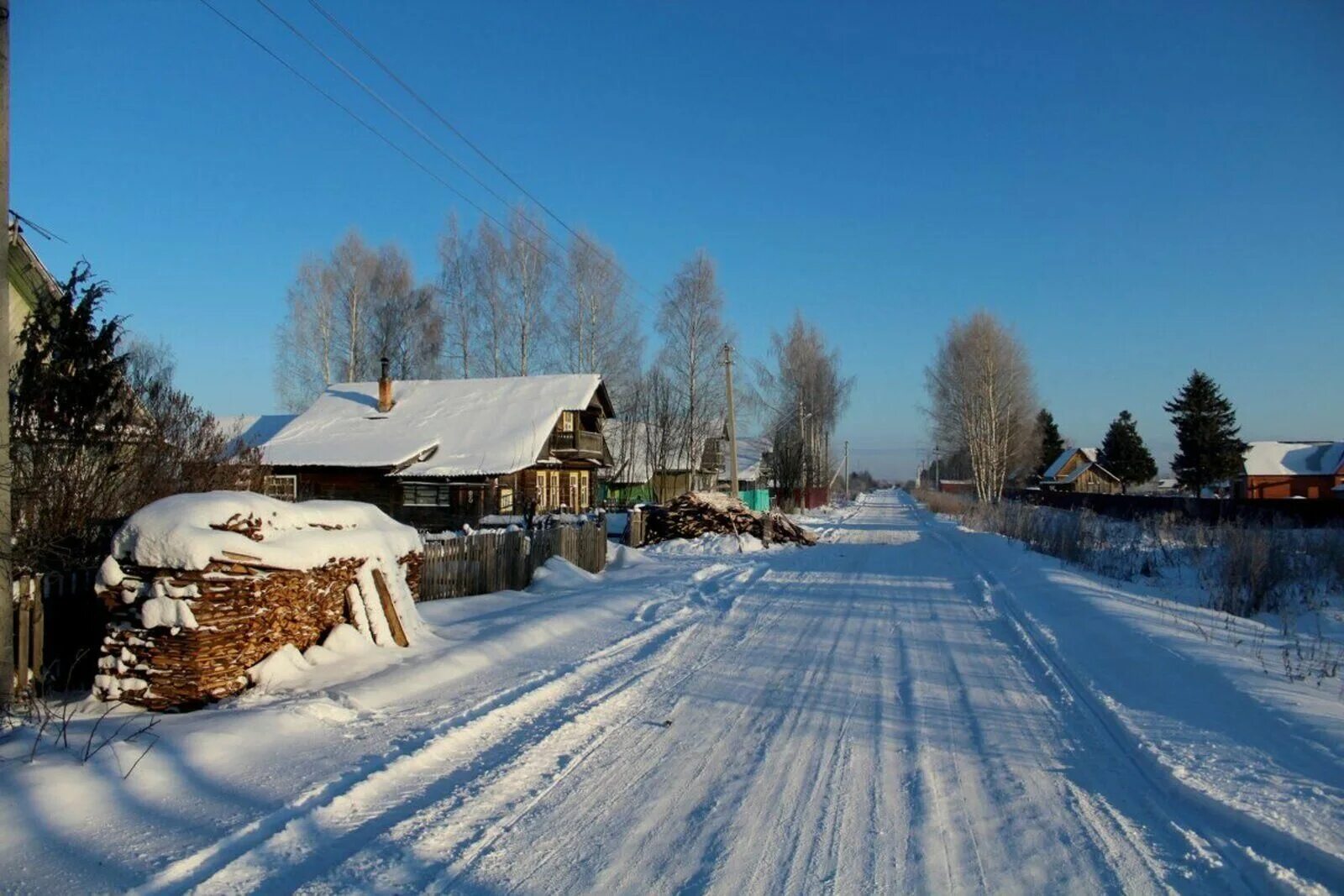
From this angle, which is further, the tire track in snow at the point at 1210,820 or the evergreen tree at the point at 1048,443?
the evergreen tree at the point at 1048,443

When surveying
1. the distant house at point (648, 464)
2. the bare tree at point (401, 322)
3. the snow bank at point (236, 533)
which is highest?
the bare tree at point (401, 322)

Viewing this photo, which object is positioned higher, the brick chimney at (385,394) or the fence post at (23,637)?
the brick chimney at (385,394)

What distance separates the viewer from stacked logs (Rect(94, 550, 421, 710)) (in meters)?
6.46

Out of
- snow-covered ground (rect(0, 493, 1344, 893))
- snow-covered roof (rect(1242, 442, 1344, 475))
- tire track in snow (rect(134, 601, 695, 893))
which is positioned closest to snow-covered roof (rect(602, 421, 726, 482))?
snow-covered roof (rect(1242, 442, 1344, 475))

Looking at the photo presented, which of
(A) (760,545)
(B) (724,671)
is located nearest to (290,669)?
(B) (724,671)

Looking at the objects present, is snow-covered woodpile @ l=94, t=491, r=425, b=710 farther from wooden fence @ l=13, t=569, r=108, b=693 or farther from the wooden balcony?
the wooden balcony

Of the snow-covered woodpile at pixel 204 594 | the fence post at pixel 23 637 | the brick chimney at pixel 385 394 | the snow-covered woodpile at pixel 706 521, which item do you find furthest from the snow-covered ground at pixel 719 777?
the brick chimney at pixel 385 394

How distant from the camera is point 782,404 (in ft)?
197

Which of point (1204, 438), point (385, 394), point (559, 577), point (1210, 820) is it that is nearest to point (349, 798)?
point (1210, 820)

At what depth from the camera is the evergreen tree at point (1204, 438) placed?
56.6 metres

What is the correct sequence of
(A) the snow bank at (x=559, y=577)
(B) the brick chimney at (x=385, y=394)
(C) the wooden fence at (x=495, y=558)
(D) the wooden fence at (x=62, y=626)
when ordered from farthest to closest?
(B) the brick chimney at (x=385, y=394)
(A) the snow bank at (x=559, y=577)
(C) the wooden fence at (x=495, y=558)
(D) the wooden fence at (x=62, y=626)

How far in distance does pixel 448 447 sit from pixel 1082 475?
67.4 metres

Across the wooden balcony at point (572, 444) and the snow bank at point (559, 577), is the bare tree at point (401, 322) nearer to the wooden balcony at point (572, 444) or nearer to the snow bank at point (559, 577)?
the wooden balcony at point (572, 444)

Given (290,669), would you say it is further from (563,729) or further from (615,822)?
(615,822)
